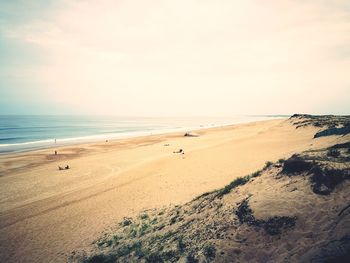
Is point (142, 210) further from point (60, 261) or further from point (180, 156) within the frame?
point (180, 156)

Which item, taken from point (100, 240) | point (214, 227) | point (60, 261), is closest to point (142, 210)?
point (100, 240)

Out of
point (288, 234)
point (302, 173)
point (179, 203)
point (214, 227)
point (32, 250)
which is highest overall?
point (302, 173)

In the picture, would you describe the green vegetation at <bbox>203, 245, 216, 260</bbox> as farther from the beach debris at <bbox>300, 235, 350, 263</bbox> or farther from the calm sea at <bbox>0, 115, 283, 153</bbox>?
the calm sea at <bbox>0, 115, 283, 153</bbox>

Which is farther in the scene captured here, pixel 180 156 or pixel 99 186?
pixel 180 156

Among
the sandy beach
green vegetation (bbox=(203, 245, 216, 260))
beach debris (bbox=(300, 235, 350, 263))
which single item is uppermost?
beach debris (bbox=(300, 235, 350, 263))

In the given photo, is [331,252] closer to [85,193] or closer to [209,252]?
[209,252]

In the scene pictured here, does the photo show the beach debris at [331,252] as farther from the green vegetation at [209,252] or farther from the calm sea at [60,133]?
the calm sea at [60,133]

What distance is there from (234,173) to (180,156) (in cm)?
1156

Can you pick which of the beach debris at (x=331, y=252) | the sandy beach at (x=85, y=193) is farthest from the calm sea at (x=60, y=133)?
the beach debris at (x=331, y=252)

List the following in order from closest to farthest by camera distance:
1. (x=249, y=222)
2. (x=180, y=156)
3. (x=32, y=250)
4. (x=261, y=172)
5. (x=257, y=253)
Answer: (x=257, y=253) < (x=249, y=222) < (x=32, y=250) < (x=261, y=172) < (x=180, y=156)

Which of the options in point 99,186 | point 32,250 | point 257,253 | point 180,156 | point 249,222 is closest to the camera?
point 257,253

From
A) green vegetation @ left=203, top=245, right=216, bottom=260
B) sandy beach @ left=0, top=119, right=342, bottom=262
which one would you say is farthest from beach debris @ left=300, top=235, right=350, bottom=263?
sandy beach @ left=0, top=119, right=342, bottom=262

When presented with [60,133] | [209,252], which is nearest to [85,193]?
[209,252]

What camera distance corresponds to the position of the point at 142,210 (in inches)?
571
